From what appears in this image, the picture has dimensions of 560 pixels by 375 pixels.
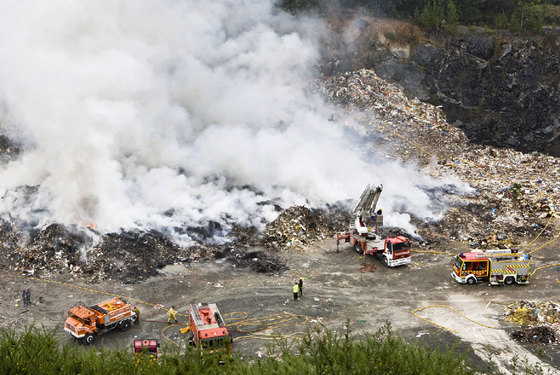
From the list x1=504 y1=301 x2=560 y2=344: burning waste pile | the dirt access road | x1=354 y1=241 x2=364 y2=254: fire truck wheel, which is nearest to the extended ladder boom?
x1=354 y1=241 x2=364 y2=254: fire truck wheel

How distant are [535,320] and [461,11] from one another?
84.5ft

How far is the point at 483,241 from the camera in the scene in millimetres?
22688

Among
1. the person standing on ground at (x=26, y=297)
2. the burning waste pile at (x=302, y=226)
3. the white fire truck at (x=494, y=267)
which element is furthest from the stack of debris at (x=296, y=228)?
the person standing on ground at (x=26, y=297)

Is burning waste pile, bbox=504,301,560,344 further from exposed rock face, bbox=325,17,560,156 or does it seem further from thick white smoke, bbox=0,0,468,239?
exposed rock face, bbox=325,17,560,156

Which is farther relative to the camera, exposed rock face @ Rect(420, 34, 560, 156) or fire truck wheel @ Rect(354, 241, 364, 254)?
exposed rock face @ Rect(420, 34, 560, 156)

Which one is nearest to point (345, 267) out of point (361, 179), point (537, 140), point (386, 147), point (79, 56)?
point (361, 179)

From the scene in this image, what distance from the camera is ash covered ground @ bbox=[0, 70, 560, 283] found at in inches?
816

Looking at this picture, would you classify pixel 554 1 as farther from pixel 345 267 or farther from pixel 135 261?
pixel 135 261

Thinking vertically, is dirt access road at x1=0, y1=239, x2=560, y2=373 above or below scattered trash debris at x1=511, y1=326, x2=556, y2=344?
below

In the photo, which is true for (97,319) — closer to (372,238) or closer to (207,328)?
(207,328)

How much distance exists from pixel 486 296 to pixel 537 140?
1689cm

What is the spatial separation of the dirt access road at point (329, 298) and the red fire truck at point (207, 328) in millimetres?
676

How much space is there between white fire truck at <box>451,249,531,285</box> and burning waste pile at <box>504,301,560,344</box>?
140cm

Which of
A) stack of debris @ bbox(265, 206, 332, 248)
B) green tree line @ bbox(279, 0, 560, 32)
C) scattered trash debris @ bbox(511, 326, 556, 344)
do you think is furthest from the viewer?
green tree line @ bbox(279, 0, 560, 32)
